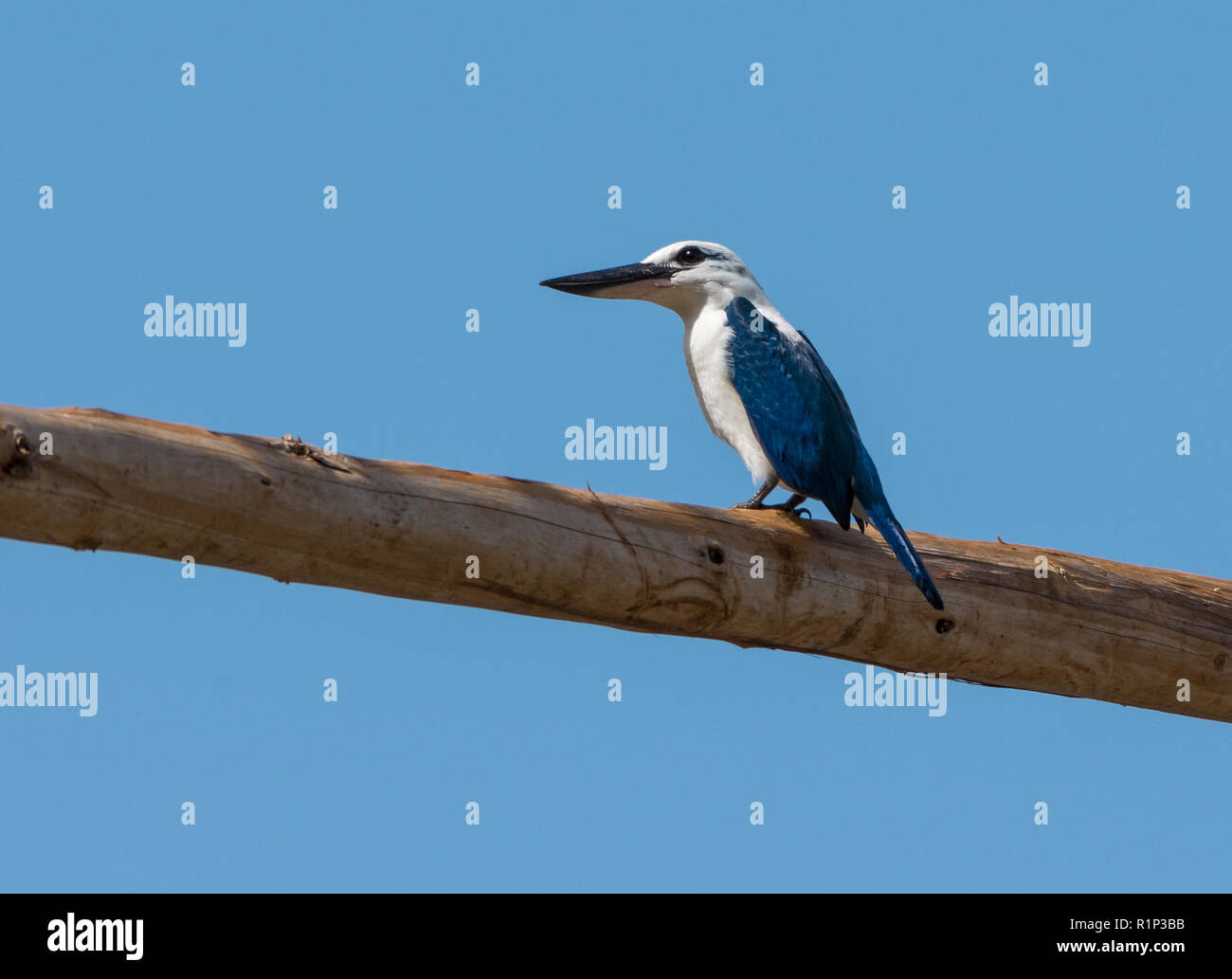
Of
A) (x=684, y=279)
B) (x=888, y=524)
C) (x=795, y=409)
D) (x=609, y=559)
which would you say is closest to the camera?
(x=609, y=559)

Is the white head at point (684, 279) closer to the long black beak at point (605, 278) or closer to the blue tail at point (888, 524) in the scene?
the long black beak at point (605, 278)

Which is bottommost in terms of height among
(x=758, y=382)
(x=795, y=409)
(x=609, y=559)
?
(x=609, y=559)

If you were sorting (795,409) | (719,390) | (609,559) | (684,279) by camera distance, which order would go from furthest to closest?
(684,279), (719,390), (795,409), (609,559)

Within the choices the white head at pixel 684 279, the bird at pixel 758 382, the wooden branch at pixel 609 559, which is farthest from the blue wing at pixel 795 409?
the wooden branch at pixel 609 559

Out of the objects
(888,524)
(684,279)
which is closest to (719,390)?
(684,279)

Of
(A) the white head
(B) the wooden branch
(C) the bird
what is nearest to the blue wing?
(C) the bird

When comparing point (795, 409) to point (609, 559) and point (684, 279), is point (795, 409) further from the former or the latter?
point (609, 559)

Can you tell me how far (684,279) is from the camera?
543 centimetres

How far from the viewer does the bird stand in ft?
15.2

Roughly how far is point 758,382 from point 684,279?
66 centimetres

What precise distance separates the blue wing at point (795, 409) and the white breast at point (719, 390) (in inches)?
1.7

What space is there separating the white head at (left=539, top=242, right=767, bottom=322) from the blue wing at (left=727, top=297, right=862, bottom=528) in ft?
0.55

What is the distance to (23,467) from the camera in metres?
2.73
